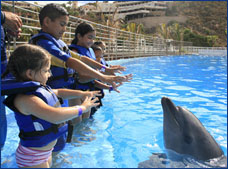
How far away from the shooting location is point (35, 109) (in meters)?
1.68

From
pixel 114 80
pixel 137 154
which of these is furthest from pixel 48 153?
pixel 137 154

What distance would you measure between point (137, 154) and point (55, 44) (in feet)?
5.90

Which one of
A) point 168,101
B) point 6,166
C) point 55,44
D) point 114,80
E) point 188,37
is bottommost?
point 6,166

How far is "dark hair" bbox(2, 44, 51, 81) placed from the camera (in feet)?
5.67

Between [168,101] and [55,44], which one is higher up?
[55,44]

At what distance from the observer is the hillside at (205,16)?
6078 centimetres

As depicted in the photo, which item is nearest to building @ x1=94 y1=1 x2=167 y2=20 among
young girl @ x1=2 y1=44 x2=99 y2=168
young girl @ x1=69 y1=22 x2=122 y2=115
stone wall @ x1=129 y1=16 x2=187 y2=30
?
stone wall @ x1=129 y1=16 x2=187 y2=30

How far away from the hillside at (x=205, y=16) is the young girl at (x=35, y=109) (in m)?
60.5

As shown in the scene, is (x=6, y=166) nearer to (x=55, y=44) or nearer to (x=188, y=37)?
(x=55, y=44)

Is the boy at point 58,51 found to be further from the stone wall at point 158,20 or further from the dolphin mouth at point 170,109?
the stone wall at point 158,20

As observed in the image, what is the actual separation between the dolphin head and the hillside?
59.2 metres

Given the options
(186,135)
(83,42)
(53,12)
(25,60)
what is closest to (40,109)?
(25,60)

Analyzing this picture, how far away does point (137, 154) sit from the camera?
10.4 ft

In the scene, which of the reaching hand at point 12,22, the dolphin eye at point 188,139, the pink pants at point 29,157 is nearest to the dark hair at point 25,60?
the pink pants at point 29,157
